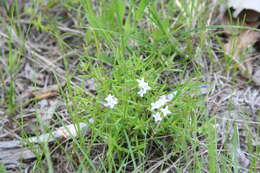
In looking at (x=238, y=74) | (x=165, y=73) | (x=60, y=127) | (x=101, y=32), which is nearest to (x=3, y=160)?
(x=60, y=127)

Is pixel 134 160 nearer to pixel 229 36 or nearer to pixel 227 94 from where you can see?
pixel 227 94

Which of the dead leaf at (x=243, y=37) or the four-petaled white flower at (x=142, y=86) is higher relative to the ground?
the dead leaf at (x=243, y=37)

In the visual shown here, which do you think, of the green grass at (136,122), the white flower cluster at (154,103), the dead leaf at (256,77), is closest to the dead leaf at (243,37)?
the dead leaf at (256,77)

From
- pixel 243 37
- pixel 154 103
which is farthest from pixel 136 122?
pixel 243 37

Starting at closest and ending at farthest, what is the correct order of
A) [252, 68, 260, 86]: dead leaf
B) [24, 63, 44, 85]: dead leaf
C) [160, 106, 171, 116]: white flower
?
[160, 106, 171, 116]: white flower → [252, 68, 260, 86]: dead leaf → [24, 63, 44, 85]: dead leaf

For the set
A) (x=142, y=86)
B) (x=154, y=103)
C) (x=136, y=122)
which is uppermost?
(x=142, y=86)

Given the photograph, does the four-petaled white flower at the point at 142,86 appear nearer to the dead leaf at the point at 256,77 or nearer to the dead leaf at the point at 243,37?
the dead leaf at the point at 243,37

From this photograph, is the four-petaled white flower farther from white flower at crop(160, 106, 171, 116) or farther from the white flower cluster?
white flower at crop(160, 106, 171, 116)

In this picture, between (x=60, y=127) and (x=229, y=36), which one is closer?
(x=60, y=127)

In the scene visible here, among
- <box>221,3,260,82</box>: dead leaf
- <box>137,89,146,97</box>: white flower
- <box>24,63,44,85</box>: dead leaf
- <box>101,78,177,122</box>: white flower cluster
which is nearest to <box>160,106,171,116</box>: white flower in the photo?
<box>101,78,177,122</box>: white flower cluster

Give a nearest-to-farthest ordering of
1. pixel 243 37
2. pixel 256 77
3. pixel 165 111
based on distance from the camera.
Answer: pixel 165 111
pixel 256 77
pixel 243 37

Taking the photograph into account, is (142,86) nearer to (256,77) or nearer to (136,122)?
(136,122)
